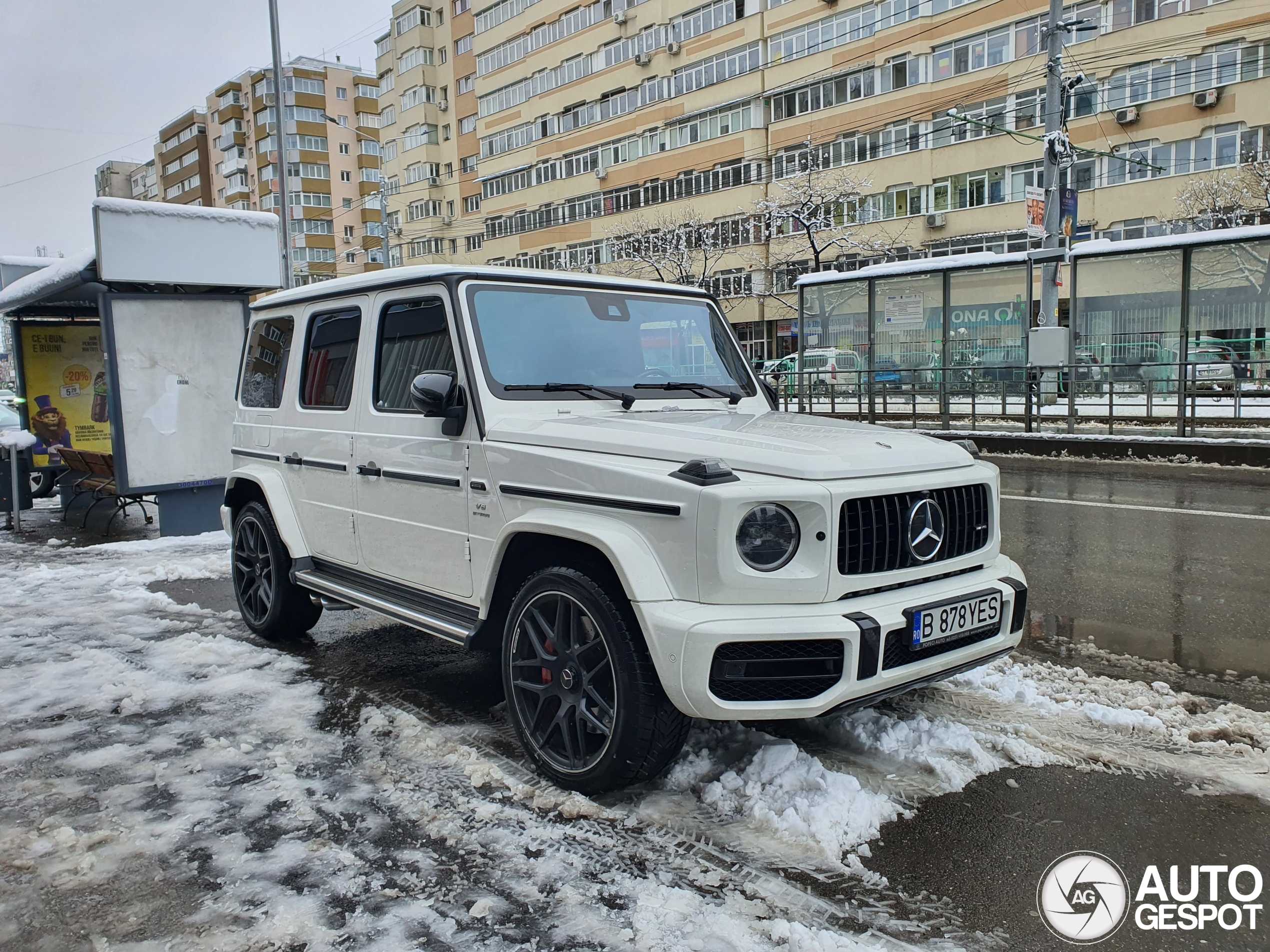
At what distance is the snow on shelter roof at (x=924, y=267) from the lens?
19.1m

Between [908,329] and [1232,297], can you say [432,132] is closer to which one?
[908,329]

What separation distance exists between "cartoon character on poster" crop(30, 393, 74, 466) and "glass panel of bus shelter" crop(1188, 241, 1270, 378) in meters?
17.5

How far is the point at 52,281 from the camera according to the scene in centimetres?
956

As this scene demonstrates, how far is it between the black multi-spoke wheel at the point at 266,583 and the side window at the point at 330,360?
2.81 ft

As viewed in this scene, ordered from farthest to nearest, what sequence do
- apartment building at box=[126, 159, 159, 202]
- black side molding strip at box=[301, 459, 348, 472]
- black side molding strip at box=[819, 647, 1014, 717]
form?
apartment building at box=[126, 159, 159, 202], black side molding strip at box=[301, 459, 348, 472], black side molding strip at box=[819, 647, 1014, 717]

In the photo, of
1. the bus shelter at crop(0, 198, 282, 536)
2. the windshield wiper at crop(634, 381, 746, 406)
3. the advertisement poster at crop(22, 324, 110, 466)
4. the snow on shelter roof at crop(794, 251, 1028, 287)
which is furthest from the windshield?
the snow on shelter roof at crop(794, 251, 1028, 287)

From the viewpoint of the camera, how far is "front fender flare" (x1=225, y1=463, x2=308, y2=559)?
534 cm

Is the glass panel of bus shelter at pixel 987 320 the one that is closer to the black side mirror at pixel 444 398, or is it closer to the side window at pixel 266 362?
the side window at pixel 266 362

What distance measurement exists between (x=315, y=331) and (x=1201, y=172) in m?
39.1

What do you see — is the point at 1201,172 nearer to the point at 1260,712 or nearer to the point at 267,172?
the point at 1260,712

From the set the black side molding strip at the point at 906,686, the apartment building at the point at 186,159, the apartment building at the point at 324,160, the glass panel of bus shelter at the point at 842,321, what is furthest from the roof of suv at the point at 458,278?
the apartment building at the point at 186,159

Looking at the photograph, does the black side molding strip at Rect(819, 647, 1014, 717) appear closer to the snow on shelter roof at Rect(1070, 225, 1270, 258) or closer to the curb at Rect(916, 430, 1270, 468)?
the curb at Rect(916, 430, 1270, 468)

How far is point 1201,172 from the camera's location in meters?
35.6
